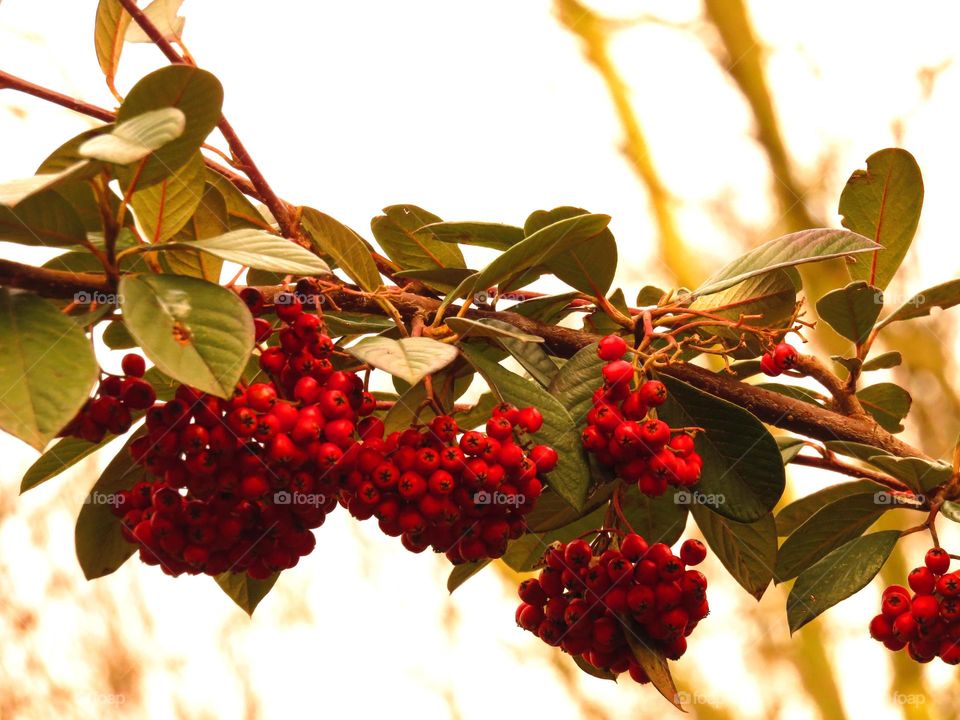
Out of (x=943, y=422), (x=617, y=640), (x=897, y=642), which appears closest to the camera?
(x=617, y=640)

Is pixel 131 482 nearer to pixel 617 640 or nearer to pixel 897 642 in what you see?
pixel 617 640

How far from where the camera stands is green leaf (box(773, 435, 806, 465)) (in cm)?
78

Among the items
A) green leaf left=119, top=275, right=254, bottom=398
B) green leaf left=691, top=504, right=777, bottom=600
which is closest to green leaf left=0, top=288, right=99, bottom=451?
green leaf left=119, top=275, right=254, bottom=398

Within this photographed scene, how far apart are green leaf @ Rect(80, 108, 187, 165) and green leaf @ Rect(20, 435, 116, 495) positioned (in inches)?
12.4

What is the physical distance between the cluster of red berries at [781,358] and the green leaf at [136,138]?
0.49 metres

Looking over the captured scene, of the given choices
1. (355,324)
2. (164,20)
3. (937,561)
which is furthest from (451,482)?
(164,20)

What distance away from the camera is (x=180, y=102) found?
1.79 feet

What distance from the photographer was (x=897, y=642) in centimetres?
78

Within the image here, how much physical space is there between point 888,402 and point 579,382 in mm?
460

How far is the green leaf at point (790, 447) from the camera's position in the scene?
78 cm

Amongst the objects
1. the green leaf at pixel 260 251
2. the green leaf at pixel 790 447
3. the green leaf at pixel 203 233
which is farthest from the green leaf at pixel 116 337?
the green leaf at pixel 790 447

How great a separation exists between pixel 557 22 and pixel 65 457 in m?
2.81

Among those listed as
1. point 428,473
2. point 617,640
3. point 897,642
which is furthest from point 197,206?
point 897,642

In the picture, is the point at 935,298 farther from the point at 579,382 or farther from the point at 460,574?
the point at 460,574
